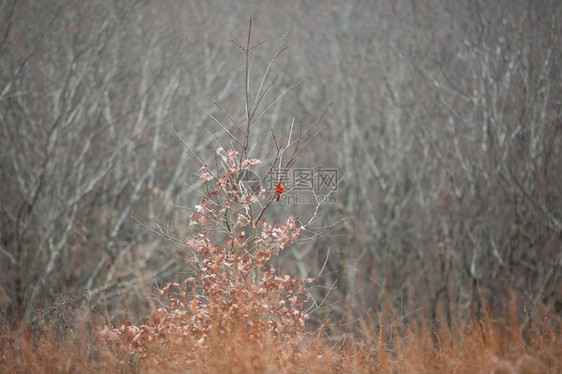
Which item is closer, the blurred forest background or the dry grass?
the dry grass

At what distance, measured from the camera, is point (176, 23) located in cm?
1103

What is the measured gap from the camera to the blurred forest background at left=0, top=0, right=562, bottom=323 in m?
9.14

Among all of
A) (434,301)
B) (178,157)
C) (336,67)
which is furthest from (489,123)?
(178,157)

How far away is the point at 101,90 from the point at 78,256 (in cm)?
317

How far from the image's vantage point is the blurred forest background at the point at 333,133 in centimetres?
914

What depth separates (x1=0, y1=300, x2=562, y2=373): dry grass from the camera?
2.70 m

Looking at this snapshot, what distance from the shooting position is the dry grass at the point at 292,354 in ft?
8.86

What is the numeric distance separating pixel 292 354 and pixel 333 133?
31.8 ft

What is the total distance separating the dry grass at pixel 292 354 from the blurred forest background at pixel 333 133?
4907mm

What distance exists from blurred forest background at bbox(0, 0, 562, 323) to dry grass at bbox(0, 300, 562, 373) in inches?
193

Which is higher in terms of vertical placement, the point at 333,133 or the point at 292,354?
the point at 292,354

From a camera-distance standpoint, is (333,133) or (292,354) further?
(333,133)

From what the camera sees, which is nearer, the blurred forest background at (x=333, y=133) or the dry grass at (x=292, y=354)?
the dry grass at (x=292, y=354)

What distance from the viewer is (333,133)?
12.2 m
